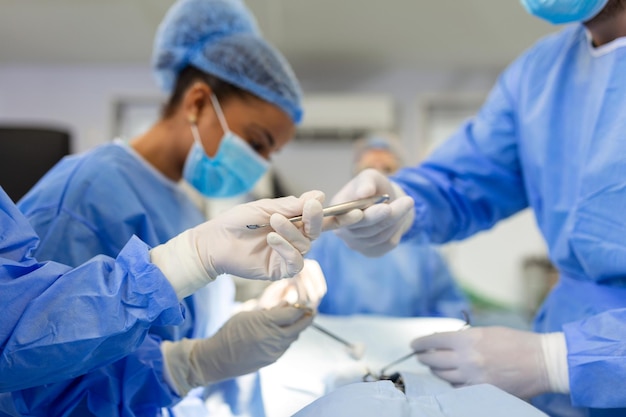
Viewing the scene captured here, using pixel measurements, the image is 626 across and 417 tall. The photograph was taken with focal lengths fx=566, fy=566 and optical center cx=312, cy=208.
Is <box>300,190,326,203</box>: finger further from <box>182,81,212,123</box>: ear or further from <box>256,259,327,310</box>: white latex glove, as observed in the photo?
<box>182,81,212,123</box>: ear

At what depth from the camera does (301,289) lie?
49.2 inches

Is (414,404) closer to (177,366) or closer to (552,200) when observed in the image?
(177,366)

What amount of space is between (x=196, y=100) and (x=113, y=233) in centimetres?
51

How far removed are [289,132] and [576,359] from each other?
975 millimetres

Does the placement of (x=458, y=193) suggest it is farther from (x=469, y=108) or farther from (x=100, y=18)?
(x=469, y=108)

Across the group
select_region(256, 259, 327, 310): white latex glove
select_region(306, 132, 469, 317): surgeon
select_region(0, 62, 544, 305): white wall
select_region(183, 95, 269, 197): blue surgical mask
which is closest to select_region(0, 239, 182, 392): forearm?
select_region(256, 259, 327, 310): white latex glove

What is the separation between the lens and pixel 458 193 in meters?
1.37

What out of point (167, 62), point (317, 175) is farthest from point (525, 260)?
point (167, 62)

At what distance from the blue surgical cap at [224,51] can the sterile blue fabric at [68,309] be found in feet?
2.61

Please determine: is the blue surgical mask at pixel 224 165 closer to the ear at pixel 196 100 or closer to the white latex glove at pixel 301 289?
the ear at pixel 196 100

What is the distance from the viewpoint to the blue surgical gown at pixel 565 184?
3.00 ft

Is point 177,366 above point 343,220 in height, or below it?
below

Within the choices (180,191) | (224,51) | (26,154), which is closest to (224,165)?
(180,191)

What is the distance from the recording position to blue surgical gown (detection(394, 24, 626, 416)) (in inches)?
36.0
